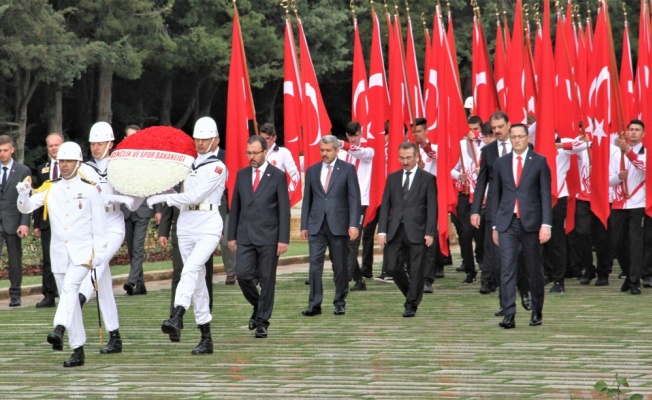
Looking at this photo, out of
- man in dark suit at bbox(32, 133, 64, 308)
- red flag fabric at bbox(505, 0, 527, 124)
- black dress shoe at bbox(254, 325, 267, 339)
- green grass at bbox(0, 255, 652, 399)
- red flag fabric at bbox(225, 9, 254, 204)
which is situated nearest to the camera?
green grass at bbox(0, 255, 652, 399)

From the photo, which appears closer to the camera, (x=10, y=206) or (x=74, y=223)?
(x=74, y=223)

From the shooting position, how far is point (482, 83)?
824 inches

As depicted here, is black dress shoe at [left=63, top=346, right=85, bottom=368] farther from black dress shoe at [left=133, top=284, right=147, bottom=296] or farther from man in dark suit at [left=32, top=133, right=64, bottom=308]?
black dress shoe at [left=133, top=284, right=147, bottom=296]

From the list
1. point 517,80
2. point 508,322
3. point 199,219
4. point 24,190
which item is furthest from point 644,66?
point 24,190

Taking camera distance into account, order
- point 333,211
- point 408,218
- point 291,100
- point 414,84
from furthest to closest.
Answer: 1. point 414,84
2. point 291,100
3. point 333,211
4. point 408,218

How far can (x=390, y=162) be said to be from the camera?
19.2m

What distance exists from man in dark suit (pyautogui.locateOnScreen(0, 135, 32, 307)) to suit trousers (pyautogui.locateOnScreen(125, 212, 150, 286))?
1.63 metres

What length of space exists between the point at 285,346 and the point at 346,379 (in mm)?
2223

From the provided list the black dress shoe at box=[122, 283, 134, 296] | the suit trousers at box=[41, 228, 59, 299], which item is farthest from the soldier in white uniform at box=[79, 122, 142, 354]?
the black dress shoe at box=[122, 283, 134, 296]

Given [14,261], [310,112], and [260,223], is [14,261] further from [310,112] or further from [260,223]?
[260,223]

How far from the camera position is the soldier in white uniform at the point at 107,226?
40.3ft

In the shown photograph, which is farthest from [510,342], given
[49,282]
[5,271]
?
[5,271]

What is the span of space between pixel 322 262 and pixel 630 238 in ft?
14.6

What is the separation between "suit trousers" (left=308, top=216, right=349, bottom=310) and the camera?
15.3m
